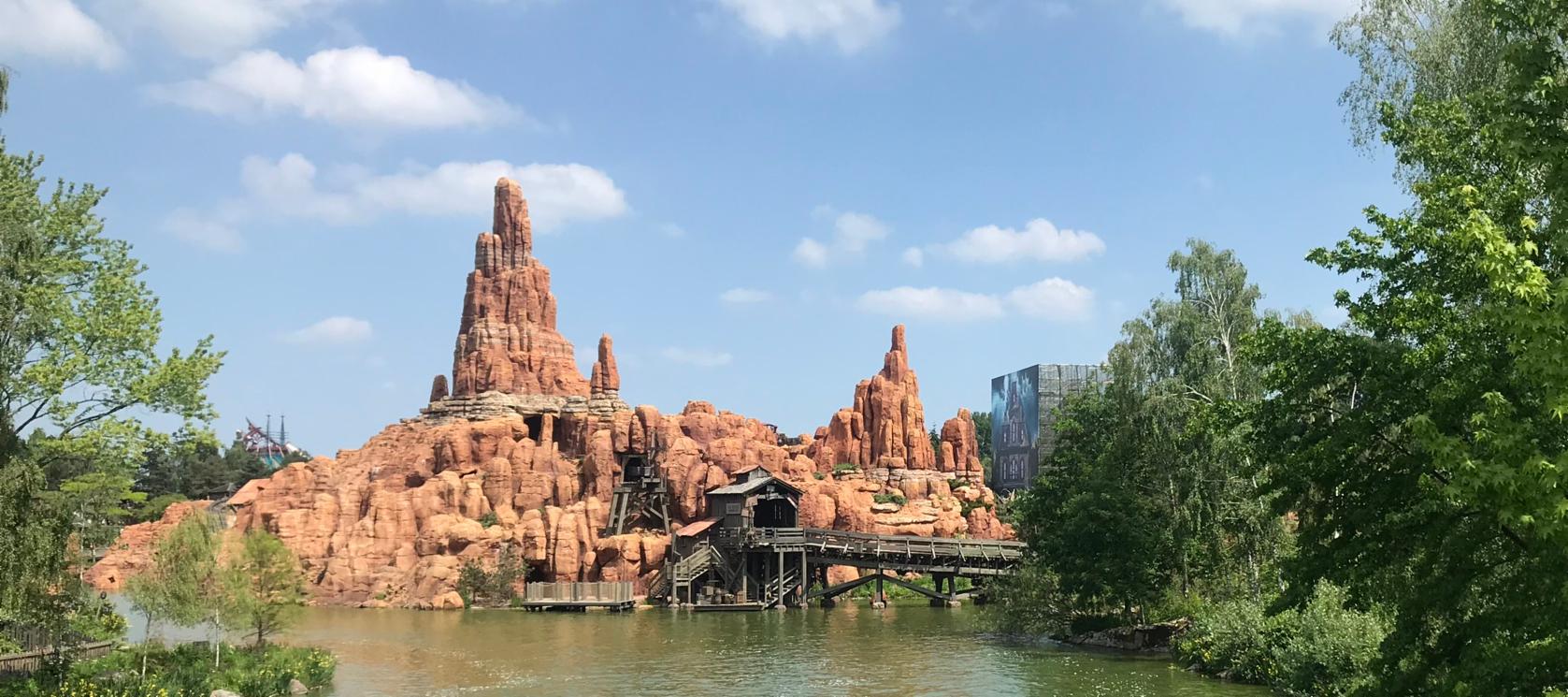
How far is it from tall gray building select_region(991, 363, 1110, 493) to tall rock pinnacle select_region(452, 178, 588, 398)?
37.7 m

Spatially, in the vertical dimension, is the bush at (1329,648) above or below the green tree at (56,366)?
below

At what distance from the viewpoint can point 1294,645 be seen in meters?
26.0

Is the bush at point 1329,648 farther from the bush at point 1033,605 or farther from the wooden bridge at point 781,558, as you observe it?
the wooden bridge at point 781,558

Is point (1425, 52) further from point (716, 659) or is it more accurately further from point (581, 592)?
point (581, 592)

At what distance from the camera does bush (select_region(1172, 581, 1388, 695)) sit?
2466 centimetres

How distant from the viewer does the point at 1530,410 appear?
12117 millimetres

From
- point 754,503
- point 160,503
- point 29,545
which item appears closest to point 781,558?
point 754,503

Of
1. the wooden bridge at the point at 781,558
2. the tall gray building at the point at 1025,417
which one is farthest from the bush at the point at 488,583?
the tall gray building at the point at 1025,417

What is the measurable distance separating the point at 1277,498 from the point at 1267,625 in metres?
12.7

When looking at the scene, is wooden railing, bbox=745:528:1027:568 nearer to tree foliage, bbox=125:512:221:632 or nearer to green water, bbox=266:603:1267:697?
green water, bbox=266:603:1267:697

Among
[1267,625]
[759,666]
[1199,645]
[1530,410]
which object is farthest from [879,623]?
[1530,410]

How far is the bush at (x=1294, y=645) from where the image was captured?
24.7 m

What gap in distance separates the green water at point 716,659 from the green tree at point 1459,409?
1344 centimetres

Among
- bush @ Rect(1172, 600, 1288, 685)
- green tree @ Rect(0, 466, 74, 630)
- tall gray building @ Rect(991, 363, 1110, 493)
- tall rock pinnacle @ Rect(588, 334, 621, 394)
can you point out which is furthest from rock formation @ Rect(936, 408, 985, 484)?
green tree @ Rect(0, 466, 74, 630)
